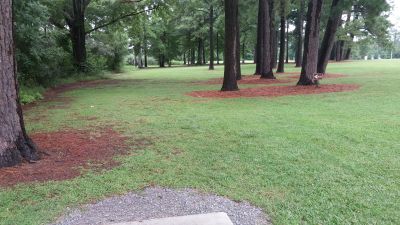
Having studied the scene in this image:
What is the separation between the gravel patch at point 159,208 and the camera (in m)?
3.39

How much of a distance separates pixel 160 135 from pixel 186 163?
1.81 m

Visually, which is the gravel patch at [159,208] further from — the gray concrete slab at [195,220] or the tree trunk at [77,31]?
the tree trunk at [77,31]

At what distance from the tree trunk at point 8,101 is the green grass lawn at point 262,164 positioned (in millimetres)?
895

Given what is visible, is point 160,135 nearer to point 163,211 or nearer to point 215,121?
point 215,121

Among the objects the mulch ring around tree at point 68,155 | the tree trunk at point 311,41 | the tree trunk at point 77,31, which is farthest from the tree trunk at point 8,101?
the tree trunk at point 77,31

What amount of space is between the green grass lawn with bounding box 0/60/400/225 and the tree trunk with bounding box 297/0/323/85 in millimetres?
6201

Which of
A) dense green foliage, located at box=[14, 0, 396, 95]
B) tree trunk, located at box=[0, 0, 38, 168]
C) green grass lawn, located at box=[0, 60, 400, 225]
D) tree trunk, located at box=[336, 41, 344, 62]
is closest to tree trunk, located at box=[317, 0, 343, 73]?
dense green foliage, located at box=[14, 0, 396, 95]

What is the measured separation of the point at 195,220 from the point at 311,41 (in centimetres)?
1302

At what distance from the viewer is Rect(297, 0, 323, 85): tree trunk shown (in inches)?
582

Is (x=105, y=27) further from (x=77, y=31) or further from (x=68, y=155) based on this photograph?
(x=68, y=155)

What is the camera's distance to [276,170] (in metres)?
4.62

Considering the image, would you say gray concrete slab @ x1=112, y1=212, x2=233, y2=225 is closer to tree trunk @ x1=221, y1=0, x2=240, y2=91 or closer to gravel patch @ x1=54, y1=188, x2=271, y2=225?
gravel patch @ x1=54, y1=188, x2=271, y2=225

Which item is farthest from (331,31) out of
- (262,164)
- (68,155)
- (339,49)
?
(339,49)

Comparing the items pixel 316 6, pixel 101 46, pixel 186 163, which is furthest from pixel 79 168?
pixel 101 46
